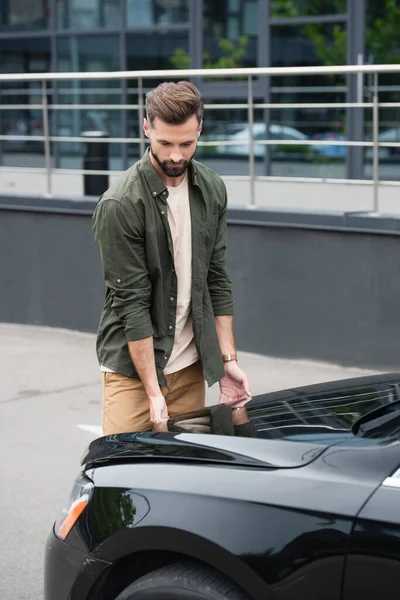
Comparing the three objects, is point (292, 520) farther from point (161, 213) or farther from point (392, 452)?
point (161, 213)

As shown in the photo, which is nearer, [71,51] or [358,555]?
[358,555]

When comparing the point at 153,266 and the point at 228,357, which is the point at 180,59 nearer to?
the point at 228,357

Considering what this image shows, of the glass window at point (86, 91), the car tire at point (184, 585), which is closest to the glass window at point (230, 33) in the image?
the glass window at point (86, 91)

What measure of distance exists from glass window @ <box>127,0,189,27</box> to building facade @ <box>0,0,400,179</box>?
0.5 inches

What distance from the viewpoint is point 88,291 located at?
364 inches

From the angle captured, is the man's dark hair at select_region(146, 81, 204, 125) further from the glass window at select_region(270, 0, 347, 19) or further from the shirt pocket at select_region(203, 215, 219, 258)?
the glass window at select_region(270, 0, 347, 19)

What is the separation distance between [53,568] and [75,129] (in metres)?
11.4

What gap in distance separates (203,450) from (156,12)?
441 inches

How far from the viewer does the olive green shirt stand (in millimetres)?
3768

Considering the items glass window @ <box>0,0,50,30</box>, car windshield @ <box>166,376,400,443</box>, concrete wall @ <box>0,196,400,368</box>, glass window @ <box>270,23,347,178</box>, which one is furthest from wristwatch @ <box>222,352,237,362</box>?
glass window @ <box>0,0,50,30</box>

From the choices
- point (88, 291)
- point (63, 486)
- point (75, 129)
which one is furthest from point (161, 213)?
point (75, 129)

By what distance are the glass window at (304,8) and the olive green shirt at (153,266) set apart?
8595mm

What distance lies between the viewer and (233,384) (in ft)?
13.5

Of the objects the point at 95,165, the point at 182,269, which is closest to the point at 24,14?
the point at 95,165
